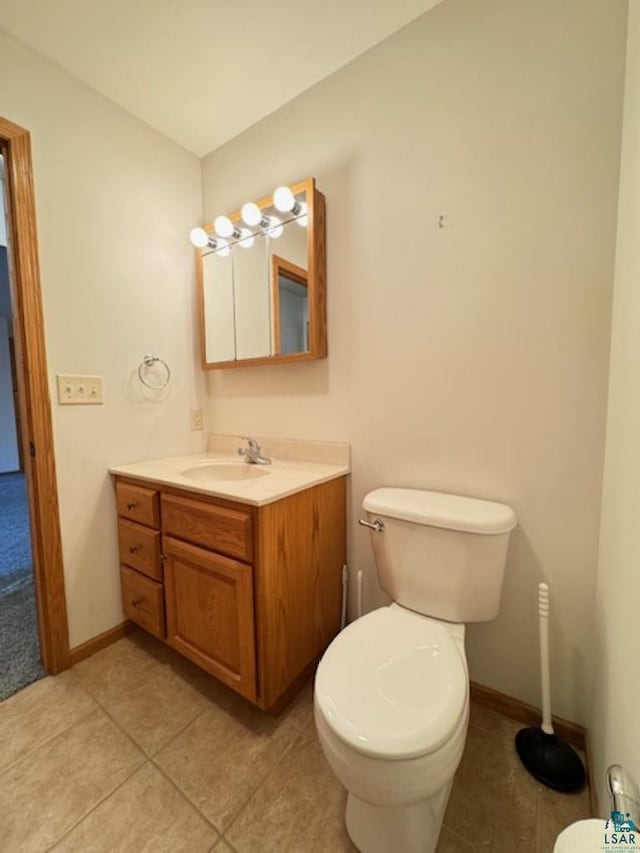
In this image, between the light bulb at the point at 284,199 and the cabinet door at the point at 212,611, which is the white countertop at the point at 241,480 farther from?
the light bulb at the point at 284,199

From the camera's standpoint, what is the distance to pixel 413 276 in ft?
4.05

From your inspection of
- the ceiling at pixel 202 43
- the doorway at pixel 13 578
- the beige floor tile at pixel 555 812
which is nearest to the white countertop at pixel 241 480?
the doorway at pixel 13 578

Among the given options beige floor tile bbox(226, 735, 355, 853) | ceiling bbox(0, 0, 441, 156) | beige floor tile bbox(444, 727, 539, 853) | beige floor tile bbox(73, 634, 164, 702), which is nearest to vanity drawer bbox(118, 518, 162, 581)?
beige floor tile bbox(73, 634, 164, 702)

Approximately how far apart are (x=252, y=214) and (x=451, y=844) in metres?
2.10

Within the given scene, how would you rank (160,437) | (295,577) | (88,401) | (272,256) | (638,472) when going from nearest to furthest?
(638,472), (295,577), (88,401), (272,256), (160,437)

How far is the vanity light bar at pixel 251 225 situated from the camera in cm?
138

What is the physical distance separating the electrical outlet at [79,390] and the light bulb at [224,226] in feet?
2.80

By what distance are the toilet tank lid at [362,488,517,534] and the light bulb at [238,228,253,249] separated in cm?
127

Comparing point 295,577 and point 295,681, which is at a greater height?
point 295,577

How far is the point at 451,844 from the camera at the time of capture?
833mm

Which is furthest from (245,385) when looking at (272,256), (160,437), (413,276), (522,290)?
(522,290)

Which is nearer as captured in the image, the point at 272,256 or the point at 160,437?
the point at 272,256

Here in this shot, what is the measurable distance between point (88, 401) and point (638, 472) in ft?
5.71

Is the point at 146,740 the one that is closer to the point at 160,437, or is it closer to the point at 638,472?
the point at 160,437
